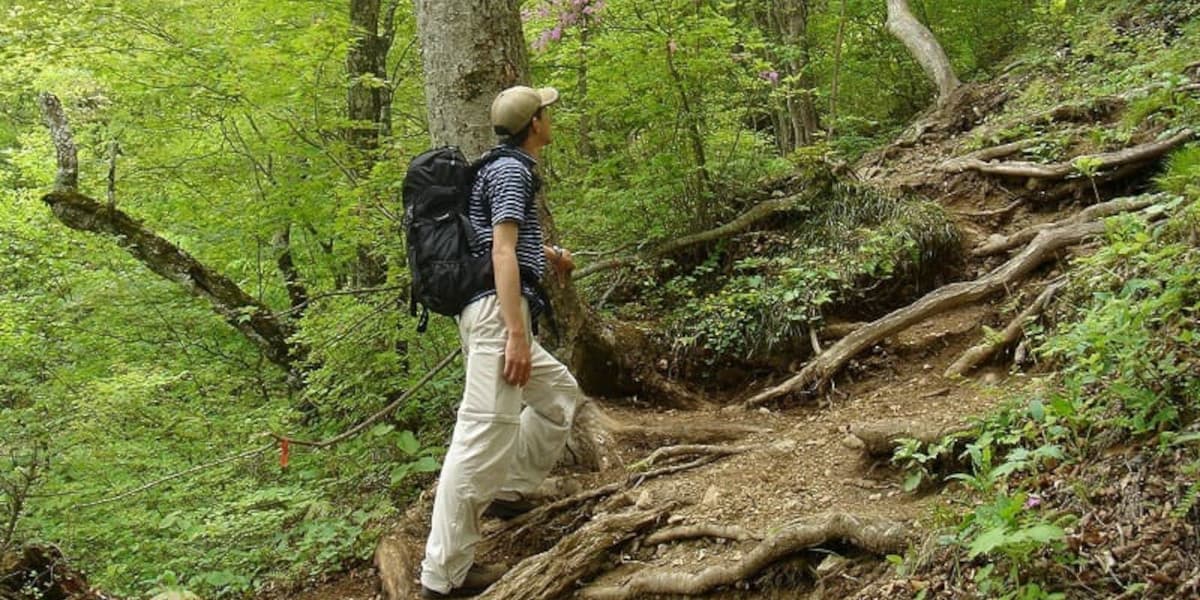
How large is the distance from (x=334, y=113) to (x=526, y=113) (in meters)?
4.68

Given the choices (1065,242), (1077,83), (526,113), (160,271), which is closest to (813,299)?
(1065,242)

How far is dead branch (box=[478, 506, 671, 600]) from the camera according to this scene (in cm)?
383

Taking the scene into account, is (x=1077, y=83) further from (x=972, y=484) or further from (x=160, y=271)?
(x=160, y=271)

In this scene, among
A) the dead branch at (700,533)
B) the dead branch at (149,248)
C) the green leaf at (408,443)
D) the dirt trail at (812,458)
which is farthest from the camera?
the dead branch at (149,248)

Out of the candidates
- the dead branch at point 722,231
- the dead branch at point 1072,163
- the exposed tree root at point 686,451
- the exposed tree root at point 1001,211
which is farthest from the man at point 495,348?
the exposed tree root at point 1001,211

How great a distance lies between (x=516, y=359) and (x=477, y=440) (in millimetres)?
414

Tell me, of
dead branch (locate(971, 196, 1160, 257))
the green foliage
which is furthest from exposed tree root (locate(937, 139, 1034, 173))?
dead branch (locate(971, 196, 1160, 257))

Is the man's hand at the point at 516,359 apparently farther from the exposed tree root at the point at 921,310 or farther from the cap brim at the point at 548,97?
the exposed tree root at the point at 921,310

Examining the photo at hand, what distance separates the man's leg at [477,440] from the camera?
12.8ft

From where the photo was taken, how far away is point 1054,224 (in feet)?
19.8

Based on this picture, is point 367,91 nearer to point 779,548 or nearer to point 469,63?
point 469,63

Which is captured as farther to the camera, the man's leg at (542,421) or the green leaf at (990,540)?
the man's leg at (542,421)

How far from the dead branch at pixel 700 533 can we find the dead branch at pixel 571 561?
112 mm

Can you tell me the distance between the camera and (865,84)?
45.3 ft
